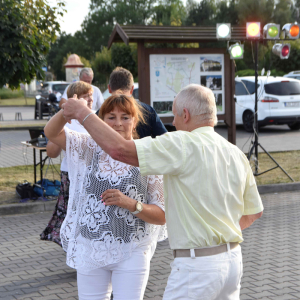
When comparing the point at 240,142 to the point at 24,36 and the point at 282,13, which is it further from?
the point at 282,13

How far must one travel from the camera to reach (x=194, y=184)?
2289mm

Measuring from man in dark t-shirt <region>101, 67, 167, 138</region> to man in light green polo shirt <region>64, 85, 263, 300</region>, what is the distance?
6.05 feet

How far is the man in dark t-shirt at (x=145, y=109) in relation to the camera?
14.0 feet

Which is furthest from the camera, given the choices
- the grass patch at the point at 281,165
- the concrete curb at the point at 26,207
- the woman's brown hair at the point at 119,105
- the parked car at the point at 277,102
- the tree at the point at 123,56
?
the tree at the point at 123,56

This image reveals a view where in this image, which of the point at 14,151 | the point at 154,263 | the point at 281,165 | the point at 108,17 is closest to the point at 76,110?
the point at 154,263

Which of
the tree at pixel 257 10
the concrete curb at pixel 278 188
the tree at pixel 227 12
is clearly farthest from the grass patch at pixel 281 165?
the tree at pixel 227 12

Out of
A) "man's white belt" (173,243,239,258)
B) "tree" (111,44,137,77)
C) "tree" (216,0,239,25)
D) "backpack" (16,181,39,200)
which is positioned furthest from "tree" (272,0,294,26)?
"man's white belt" (173,243,239,258)

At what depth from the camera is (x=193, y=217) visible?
231 cm

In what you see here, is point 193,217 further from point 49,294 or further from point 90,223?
point 49,294

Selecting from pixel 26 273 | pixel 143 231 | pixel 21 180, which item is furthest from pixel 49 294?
pixel 21 180

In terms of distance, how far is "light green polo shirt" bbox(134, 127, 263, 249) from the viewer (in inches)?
86.9

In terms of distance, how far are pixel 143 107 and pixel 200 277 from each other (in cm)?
219

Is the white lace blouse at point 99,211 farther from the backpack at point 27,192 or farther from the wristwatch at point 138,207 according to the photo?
the backpack at point 27,192

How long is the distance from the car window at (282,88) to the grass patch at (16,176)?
9.29 meters
